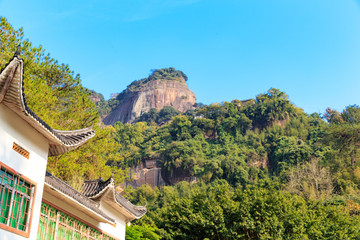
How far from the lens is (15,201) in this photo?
8164 millimetres

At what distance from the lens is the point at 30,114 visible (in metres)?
8.27

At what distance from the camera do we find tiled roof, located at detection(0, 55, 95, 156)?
7363mm

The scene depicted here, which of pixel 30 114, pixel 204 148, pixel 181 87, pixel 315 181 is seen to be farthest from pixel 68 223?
pixel 181 87

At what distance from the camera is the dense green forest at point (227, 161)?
65.4 ft

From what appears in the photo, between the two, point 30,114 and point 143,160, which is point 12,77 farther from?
point 143,160

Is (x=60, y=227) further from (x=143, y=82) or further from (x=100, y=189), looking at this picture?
(x=143, y=82)

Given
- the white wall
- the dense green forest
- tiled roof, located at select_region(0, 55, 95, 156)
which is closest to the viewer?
tiled roof, located at select_region(0, 55, 95, 156)

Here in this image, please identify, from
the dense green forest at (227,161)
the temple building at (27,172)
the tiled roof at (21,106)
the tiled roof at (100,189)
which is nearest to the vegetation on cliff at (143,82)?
the dense green forest at (227,161)

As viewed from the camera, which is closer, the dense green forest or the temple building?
the temple building

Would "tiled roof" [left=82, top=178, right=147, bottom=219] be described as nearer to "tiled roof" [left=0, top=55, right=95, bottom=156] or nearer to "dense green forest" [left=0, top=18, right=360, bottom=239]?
"dense green forest" [left=0, top=18, right=360, bottom=239]

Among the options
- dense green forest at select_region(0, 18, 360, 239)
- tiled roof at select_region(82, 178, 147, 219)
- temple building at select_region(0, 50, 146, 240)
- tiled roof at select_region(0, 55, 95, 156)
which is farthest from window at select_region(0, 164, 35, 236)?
dense green forest at select_region(0, 18, 360, 239)

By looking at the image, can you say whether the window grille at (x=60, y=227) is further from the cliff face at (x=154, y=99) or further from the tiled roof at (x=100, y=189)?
the cliff face at (x=154, y=99)

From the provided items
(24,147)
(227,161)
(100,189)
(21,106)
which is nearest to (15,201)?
(24,147)

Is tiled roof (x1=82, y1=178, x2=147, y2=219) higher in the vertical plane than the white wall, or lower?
higher
